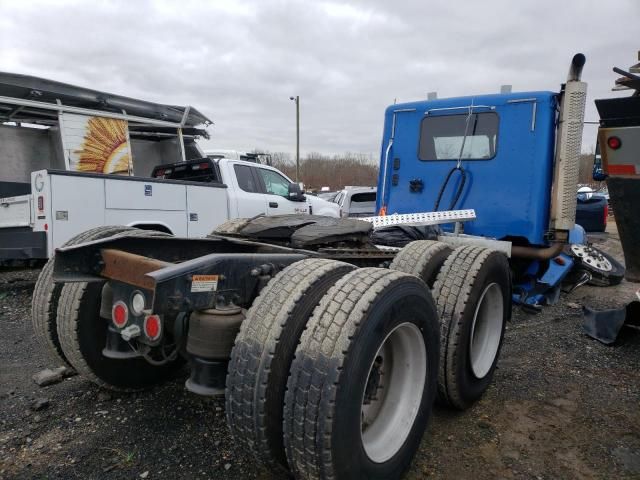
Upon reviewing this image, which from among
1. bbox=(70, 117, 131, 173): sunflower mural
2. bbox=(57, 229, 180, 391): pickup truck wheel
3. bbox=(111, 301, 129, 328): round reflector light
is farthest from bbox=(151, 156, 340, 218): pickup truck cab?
bbox=(111, 301, 129, 328): round reflector light

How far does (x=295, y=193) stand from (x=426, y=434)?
19.1 ft

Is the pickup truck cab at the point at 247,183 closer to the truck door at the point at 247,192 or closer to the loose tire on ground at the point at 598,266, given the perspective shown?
the truck door at the point at 247,192

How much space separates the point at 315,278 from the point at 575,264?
5.89 m

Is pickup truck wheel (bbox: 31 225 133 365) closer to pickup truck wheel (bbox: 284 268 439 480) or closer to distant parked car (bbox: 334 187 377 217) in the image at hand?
pickup truck wheel (bbox: 284 268 439 480)

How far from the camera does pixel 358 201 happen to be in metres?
13.2

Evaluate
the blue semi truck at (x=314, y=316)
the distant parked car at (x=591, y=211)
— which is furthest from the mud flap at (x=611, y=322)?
the distant parked car at (x=591, y=211)

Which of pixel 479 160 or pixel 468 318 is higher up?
pixel 479 160

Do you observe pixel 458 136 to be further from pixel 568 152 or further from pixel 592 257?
pixel 592 257

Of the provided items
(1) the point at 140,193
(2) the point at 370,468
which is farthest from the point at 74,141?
(2) the point at 370,468

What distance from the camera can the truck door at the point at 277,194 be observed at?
28.8 ft

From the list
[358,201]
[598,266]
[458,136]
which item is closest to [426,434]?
[458,136]

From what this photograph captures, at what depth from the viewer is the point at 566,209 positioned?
4.87 m

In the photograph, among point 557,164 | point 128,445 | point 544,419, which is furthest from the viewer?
point 557,164

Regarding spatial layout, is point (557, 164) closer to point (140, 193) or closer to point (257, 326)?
point (257, 326)
